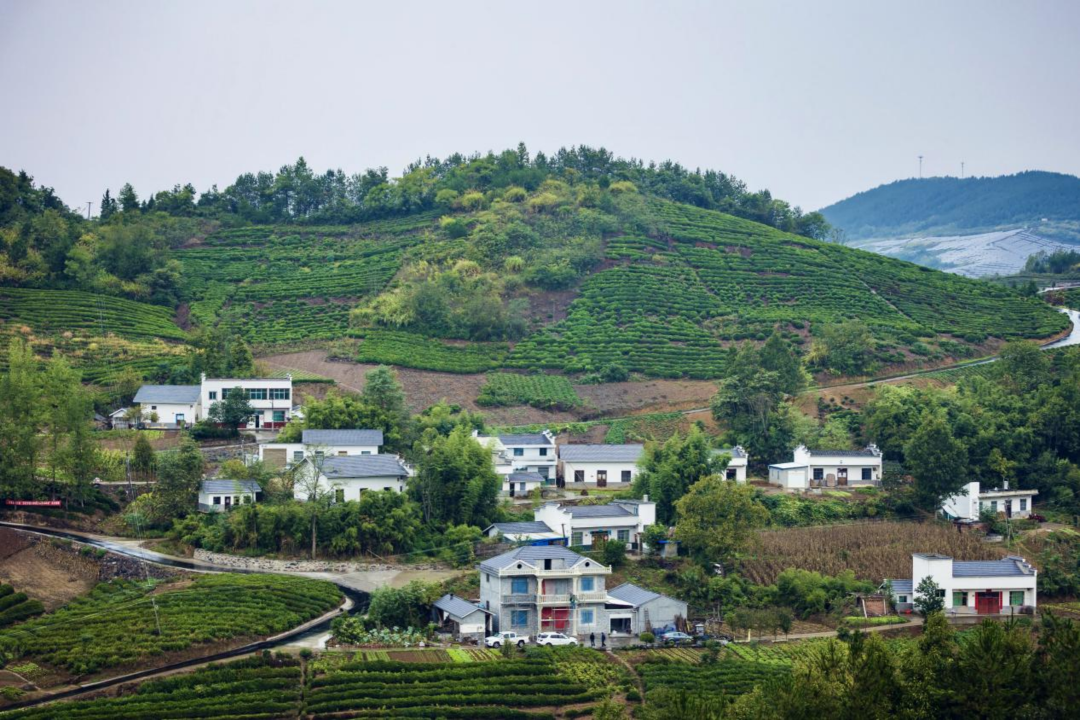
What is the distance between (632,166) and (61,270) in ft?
162

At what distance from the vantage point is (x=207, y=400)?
63906mm

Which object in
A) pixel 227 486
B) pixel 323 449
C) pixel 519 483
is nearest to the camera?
pixel 227 486

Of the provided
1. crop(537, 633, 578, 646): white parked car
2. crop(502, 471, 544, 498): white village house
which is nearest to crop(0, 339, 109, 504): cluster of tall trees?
crop(502, 471, 544, 498): white village house

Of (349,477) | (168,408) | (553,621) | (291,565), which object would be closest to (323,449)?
(349,477)

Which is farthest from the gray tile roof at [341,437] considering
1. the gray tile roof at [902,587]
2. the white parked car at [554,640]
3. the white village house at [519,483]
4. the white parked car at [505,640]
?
the gray tile roof at [902,587]

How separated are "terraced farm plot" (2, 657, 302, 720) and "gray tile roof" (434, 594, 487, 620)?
6448 millimetres

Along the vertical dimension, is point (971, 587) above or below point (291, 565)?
below

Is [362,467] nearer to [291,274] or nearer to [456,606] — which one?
[456,606]

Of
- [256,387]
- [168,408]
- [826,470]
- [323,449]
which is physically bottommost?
[826,470]

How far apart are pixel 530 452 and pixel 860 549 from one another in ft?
53.0

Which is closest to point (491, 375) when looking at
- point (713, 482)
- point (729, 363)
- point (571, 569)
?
point (729, 363)

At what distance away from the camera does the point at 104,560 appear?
46719 millimetres

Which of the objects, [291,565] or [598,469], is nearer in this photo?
[291,565]

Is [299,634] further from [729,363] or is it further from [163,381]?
[729,363]
